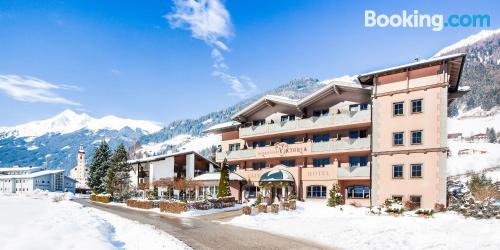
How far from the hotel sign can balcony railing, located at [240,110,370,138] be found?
1688 millimetres

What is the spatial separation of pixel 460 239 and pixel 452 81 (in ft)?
68.6

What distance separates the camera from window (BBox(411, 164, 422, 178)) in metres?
32.3

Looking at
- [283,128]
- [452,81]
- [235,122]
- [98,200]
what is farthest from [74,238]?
[98,200]

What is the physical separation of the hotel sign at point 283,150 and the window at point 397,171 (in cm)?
935

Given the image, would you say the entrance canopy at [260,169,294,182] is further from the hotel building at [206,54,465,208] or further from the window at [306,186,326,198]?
the window at [306,186,326,198]

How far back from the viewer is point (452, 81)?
115ft

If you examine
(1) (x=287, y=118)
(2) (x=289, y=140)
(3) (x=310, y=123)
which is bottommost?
(2) (x=289, y=140)

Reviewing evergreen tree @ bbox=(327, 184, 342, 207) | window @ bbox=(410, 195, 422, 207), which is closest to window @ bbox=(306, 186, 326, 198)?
evergreen tree @ bbox=(327, 184, 342, 207)

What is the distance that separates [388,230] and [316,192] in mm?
19222

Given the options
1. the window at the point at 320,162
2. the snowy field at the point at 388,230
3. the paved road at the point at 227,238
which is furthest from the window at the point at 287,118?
the paved road at the point at 227,238

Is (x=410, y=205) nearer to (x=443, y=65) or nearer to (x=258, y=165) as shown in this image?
(x=443, y=65)

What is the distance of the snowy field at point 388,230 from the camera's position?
17986mm

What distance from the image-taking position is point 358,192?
37969 millimetres

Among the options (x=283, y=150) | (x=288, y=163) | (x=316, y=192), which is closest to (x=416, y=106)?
(x=316, y=192)
